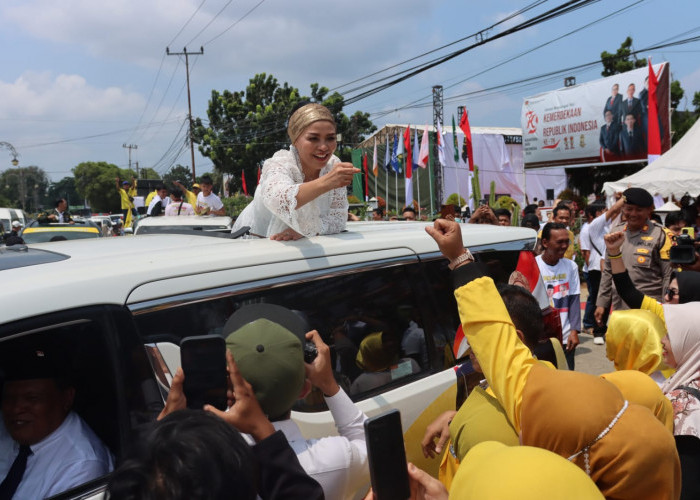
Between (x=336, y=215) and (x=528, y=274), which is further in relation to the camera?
(x=528, y=274)

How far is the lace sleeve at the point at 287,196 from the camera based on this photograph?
239 centimetres

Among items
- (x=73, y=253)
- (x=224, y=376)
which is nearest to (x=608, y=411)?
(x=224, y=376)

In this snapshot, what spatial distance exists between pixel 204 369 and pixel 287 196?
1170 mm

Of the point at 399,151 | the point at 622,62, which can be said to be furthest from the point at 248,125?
the point at 622,62

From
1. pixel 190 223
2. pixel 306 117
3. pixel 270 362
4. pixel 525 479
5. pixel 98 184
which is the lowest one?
pixel 525 479

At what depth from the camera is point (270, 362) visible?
1412 millimetres

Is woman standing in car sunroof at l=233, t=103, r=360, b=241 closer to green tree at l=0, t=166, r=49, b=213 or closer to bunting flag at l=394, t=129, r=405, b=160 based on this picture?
bunting flag at l=394, t=129, r=405, b=160

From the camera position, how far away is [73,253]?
2.18 metres

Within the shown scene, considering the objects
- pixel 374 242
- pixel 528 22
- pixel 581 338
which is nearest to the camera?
pixel 374 242

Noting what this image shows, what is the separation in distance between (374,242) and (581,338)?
6.19 m

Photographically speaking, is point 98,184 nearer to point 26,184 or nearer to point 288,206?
point 26,184

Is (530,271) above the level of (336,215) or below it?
below

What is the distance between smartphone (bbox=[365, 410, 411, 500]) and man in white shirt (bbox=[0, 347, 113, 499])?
101 centimetres

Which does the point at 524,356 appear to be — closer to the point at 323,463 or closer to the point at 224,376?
the point at 323,463
